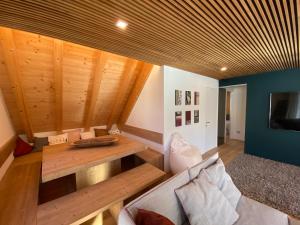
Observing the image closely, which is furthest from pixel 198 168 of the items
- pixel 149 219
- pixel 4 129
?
pixel 4 129

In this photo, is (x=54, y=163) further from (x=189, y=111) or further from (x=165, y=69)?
(x=189, y=111)

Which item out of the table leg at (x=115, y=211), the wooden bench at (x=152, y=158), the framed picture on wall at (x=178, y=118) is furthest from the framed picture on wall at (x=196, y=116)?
the table leg at (x=115, y=211)

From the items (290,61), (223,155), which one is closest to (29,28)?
(290,61)

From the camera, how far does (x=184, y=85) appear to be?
11.3ft

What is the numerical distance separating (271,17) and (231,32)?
1.19 feet

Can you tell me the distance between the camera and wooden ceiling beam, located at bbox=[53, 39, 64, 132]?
2205 mm

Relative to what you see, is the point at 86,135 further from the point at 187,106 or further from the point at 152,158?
the point at 187,106

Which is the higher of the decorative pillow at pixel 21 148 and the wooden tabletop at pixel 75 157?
the wooden tabletop at pixel 75 157

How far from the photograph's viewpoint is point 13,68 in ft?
7.19

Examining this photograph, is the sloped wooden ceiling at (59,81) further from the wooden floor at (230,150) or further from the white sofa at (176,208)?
the wooden floor at (230,150)

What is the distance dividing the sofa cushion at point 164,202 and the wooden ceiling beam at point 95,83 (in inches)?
89.3

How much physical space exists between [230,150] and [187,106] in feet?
7.83

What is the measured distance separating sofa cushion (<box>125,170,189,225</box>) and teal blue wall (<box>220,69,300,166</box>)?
3.62 meters

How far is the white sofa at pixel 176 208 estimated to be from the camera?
113cm
